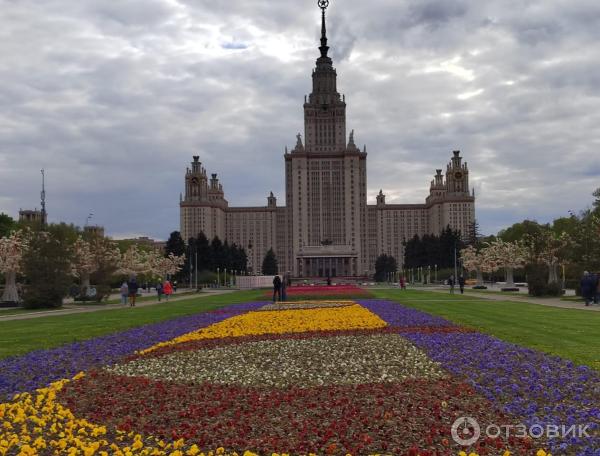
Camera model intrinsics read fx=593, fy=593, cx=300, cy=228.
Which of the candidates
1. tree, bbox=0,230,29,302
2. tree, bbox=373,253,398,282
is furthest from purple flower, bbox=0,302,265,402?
tree, bbox=373,253,398,282

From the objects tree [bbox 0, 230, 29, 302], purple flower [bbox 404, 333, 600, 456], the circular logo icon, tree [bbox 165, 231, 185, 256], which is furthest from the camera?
tree [bbox 165, 231, 185, 256]

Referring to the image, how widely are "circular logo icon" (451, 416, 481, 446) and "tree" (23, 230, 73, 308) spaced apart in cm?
3913

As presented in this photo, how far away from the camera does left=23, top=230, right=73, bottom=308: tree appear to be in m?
41.9

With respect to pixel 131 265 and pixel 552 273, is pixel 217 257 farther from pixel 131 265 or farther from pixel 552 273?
pixel 552 273

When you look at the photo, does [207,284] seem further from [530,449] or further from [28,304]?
[530,449]

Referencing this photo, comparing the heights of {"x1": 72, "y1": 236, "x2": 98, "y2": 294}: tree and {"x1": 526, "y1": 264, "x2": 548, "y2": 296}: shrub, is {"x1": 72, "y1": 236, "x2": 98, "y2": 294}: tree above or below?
above

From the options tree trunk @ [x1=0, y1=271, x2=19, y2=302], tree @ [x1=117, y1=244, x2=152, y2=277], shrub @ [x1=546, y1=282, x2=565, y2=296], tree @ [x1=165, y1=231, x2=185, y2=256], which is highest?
tree @ [x1=165, y1=231, x2=185, y2=256]

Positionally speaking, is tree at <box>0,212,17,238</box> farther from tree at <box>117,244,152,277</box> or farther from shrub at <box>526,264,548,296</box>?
shrub at <box>526,264,548,296</box>

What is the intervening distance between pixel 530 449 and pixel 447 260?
117 metres

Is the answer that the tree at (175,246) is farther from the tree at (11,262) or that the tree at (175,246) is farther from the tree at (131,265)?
the tree at (11,262)

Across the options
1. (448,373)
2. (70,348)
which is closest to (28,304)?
(70,348)

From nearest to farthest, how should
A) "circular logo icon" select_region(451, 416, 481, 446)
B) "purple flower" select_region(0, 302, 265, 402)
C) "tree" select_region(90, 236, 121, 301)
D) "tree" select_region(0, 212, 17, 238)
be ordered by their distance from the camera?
"circular logo icon" select_region(451, 416, 481, 446) → "purple flower" select_region(0, 302, 265, 402) → "tree" select_region(90, 236, 121, 301) → "tree" select_region(0, 212, 17, 238)

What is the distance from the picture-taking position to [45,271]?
139ft

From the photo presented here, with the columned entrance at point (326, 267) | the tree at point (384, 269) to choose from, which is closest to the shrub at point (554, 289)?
the tree at point (384, 269)
